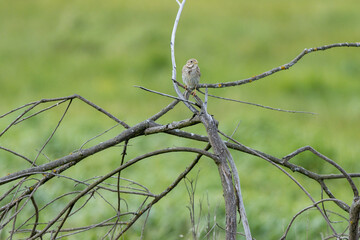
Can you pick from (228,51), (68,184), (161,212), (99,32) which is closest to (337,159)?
(161,212)

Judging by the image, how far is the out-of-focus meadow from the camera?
7.10m

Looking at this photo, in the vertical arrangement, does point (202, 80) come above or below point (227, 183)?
above

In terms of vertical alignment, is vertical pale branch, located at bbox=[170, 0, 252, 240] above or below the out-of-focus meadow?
below

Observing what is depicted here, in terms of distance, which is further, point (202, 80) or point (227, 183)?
point (202, 80)

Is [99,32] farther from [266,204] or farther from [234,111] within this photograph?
[266,204]

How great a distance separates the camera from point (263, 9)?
17375mm

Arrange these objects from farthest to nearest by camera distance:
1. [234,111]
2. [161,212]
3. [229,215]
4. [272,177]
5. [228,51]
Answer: [228,51]
[234,111]
[272,177]
[161,212]
[229,215]

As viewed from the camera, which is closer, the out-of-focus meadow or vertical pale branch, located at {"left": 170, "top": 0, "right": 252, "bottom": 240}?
vertical pale branch, located at {"left": 170, "top": 0, "right": 252, "bottom": 240}

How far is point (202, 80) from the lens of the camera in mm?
11555

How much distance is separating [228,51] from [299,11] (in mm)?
3962

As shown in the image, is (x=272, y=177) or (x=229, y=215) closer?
(x=229, y=215)

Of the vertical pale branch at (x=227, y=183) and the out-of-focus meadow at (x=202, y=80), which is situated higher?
the out-of-focus meadow at (x=202, y=80)

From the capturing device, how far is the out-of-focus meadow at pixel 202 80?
280 inches

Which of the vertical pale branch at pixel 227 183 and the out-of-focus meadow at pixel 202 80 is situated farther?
the out-of-focus meadow at pixel 202 80
